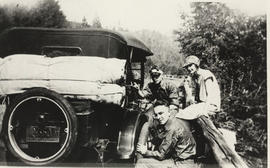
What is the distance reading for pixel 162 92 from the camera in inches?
133

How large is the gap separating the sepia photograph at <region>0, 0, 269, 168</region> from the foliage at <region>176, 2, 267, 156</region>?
0.01 m

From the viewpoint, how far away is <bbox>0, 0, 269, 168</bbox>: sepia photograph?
9.82 ft

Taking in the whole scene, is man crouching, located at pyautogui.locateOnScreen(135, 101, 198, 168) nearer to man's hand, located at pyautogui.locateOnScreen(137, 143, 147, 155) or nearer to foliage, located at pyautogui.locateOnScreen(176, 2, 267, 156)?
man's hand, located at pyautogui.locateOnScreen(137, 143, 147, 155)

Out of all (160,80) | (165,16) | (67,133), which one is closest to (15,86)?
(67,133)

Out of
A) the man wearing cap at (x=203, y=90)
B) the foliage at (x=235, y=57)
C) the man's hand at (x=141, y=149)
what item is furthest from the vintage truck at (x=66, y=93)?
the foliage at (x=235, y=57)

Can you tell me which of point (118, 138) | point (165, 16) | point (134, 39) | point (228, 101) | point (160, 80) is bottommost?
point (118, 138)

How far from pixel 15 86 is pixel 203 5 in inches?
81.5

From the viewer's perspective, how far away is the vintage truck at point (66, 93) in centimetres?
295

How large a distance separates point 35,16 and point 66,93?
3.42ft

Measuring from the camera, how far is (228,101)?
11.3 feet

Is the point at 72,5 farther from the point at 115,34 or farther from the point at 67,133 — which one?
the point at 67,133

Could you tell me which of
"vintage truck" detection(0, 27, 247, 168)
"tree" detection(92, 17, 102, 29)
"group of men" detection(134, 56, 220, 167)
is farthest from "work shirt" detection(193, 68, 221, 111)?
"tree" detection(92, 17, 102, 29)

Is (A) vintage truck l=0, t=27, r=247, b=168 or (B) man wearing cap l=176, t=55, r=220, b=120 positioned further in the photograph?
(B) man wearing cap l=176, t=55, r=220, b=120

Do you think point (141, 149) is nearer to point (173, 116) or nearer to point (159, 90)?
point (173, 116)
